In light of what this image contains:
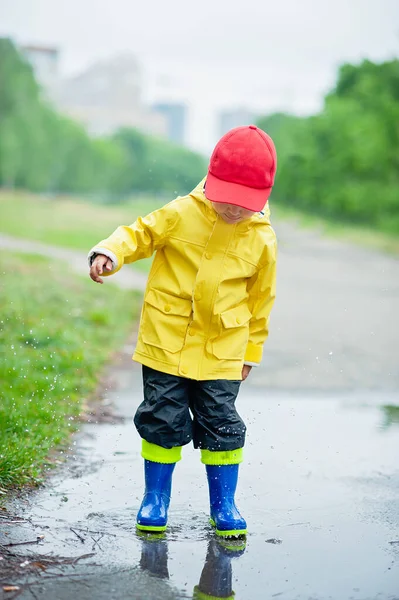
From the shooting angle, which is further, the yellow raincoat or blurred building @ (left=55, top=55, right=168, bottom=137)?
blurred building @ (left=55, top=55, right=168, bottom=137)

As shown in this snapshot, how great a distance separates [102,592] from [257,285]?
1.26m

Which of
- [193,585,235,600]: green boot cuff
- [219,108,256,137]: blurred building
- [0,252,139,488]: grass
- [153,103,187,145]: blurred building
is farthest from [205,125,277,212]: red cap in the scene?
[153,103,187,145]: blurred building

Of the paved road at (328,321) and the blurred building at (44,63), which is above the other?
the blurred building at (44,63)

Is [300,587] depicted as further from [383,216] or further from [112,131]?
[112,131]

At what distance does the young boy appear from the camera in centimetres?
328

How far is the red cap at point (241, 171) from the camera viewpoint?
127 inches

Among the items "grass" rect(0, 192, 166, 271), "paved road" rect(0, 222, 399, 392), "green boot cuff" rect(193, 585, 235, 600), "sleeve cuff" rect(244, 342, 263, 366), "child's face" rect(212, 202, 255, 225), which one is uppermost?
"child's face" rect(212, 202, 255, 225)

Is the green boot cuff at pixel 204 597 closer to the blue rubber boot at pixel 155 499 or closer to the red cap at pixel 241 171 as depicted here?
the blue rubber boot at pixel 155 499

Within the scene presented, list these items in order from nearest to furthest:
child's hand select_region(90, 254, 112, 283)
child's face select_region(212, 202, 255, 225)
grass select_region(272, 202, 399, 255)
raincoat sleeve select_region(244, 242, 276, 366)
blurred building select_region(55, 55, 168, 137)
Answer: child's hand select_region(90, 254, 112, 283)
child's face select_region(212, 202, 255, 225)
raincoat sleeve select_region(244, 242, 276, 366)
grass select_region(272, 202, 399, 255)
blurred building select_region(55, 55, 168, 137)

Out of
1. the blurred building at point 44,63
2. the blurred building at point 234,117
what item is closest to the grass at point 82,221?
the blurred building at point 234,117

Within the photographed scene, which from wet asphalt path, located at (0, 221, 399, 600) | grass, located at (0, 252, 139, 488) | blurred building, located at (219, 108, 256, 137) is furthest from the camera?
blurred building, located at (219, 108, 256, 137)

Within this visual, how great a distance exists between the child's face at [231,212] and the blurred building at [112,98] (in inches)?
1074

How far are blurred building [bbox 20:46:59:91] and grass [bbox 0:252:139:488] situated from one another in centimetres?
1658

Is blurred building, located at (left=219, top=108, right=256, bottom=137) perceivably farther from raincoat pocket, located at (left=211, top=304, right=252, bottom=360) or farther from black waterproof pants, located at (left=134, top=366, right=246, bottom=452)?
A: black waterproof pants, located at (left=134, top=366, right=246, bottom=452)
